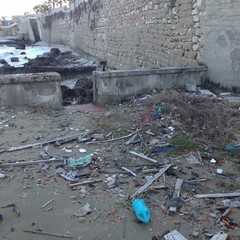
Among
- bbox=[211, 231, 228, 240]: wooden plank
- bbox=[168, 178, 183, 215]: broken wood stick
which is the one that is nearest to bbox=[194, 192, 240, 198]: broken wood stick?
bbox=[168, 178, 183, 215]: broken wood stick

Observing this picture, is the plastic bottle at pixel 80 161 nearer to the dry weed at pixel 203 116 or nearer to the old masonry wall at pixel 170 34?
the dry weed at pixel 203 116

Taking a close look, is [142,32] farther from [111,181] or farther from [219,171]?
[111,181]

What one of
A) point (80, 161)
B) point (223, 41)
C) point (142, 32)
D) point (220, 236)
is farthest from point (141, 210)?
point (142, 32)

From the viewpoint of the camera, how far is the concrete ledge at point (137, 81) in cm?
733

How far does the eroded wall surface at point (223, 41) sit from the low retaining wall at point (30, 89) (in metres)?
3.65

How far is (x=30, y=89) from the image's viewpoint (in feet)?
22.7

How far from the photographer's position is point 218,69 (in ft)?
24.3

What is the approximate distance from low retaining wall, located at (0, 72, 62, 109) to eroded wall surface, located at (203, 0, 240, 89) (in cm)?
365

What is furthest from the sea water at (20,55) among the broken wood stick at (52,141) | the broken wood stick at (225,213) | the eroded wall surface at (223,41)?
the broken wood stick at (225,213)

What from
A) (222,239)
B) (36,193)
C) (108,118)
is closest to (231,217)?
(222,239)

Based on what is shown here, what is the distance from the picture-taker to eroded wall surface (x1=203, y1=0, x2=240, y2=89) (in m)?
6.79

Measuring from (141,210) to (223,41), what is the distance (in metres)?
5.26

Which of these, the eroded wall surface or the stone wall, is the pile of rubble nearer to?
the eroded wall surface

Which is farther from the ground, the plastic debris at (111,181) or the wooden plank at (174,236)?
the wooden plank at (174,236)
